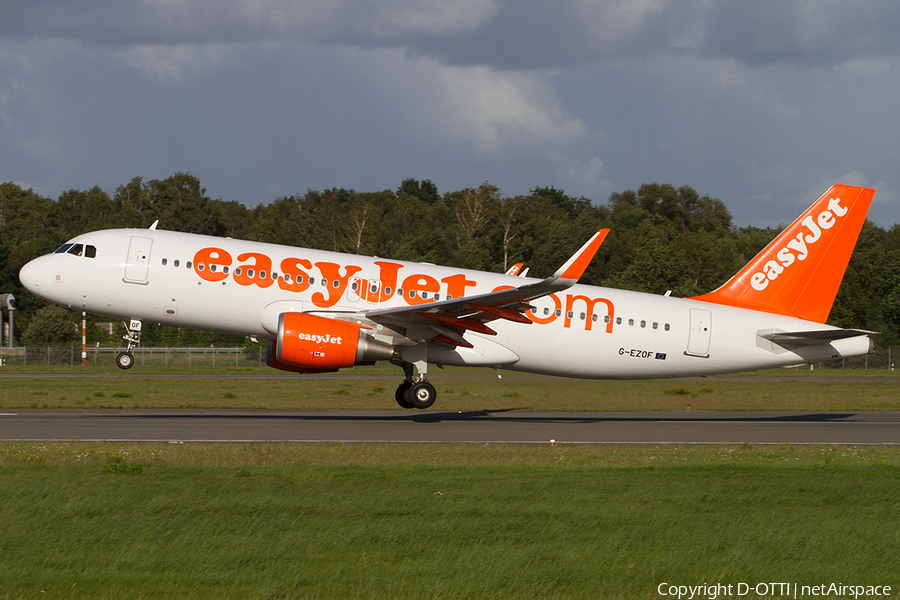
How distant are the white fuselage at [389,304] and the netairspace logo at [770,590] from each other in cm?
1540

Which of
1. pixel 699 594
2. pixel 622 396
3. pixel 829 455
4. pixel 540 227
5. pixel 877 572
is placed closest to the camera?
pixel 699 594

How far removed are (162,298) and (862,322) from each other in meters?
71.5

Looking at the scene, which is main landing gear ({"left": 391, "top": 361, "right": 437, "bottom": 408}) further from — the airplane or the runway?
the runway

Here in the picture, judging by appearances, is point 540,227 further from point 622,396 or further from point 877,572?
point 877,572

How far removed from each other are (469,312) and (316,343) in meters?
4.17

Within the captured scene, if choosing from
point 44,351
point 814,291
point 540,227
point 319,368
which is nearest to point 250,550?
point 319,368

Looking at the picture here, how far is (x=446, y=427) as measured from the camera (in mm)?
22016

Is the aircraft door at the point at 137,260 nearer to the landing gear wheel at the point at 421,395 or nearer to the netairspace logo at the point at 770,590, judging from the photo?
the landing gear wheel at the point at 421,395

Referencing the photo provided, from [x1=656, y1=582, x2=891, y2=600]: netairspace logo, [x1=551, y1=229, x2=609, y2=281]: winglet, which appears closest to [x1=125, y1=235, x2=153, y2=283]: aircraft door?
[x1=551, y1=229, x2=609, y2=281]: winglet

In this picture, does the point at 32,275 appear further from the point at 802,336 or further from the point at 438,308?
the point at 802,336

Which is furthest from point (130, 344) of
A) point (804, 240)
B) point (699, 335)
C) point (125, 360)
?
point (804, 240)

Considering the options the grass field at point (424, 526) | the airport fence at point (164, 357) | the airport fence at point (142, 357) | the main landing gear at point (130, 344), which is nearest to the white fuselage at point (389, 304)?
the main landing gear at point (130, 344)

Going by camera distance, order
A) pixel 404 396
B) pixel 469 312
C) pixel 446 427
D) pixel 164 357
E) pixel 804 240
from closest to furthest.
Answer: pixel 446 427
pixel 469 312
pixel 404 396
pixel 804 240
pixel 164 357

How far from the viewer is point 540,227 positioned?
85.8 metres
